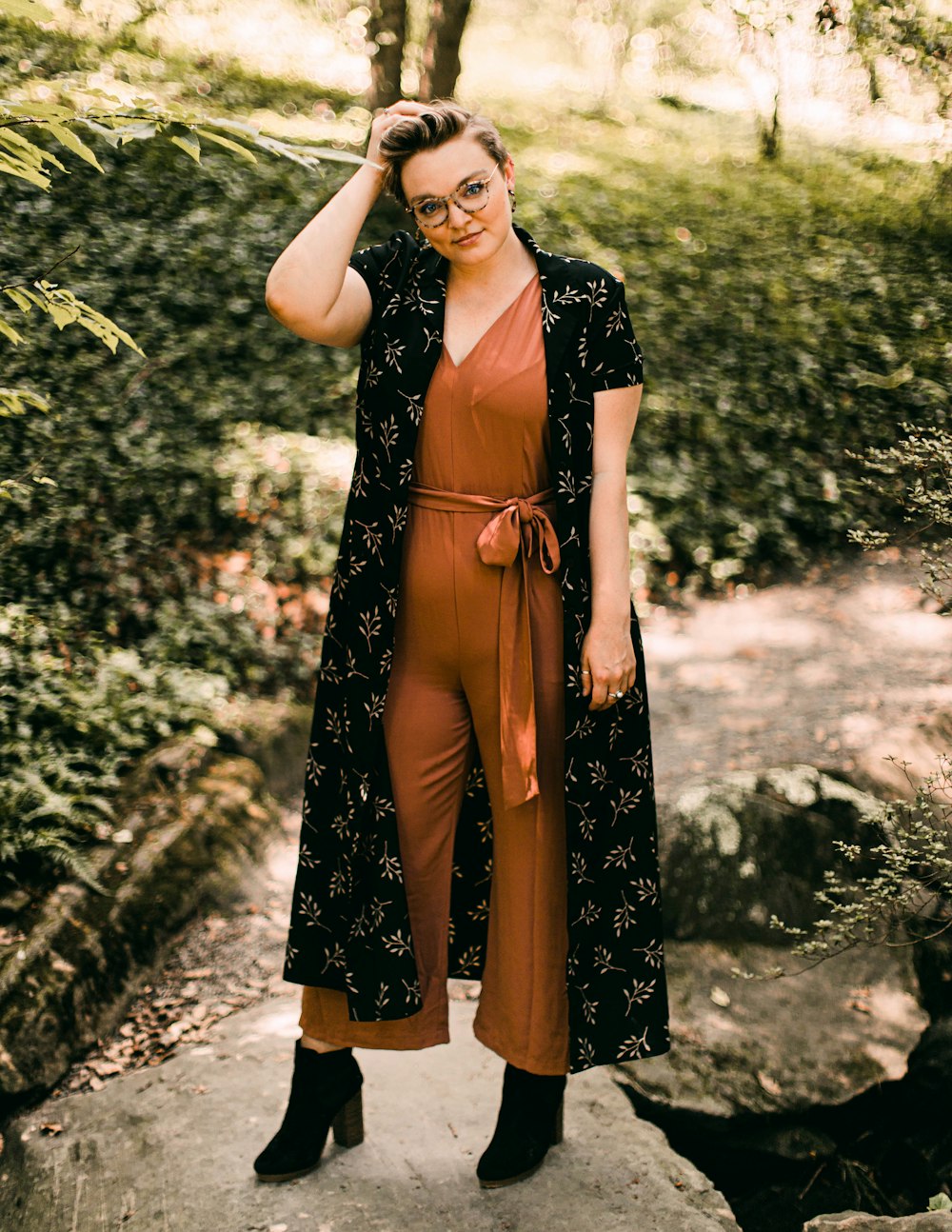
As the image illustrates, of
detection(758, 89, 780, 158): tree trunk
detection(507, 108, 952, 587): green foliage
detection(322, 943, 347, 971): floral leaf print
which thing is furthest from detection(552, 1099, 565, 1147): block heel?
detection(758, 89, 780, 158): tree trunk

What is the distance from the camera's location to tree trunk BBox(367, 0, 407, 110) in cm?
768

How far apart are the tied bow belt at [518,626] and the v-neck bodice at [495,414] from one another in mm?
27

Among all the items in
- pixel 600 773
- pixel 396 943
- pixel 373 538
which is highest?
pixel 373 538

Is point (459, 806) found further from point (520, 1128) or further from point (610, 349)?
point (610, 349)

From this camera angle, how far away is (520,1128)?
2.35 meters

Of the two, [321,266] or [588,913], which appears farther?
[588,913]

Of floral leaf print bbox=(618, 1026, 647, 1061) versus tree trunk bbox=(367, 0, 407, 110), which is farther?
tree trunk bbox=(367, 0, 407, 110)

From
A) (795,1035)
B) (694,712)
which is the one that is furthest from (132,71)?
(795,1035)

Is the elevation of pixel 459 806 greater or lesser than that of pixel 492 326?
lesser

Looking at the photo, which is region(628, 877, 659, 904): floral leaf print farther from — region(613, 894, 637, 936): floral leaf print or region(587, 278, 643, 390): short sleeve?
region(587, 278, 643, 390): short sleeve

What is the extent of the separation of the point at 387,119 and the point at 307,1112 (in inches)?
83.0

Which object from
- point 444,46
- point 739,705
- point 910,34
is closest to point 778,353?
point 910,34

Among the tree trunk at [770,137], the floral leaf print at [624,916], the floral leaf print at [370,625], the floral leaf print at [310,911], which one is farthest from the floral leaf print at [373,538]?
the tree trunk at [770,137]

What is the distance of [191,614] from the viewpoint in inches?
173
